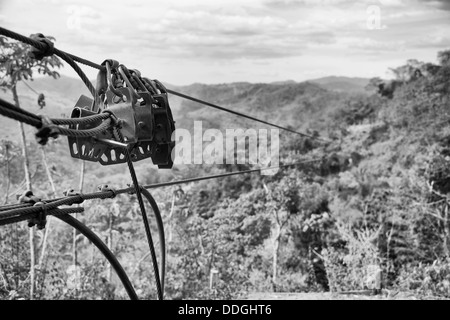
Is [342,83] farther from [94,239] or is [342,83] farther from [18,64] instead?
[94,239]

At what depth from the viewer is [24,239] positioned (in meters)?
5.07

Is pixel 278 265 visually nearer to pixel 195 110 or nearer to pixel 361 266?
pixel 361 266

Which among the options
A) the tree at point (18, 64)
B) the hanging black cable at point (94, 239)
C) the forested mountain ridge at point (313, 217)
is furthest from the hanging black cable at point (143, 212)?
the forested mountain ridge at point (313, 217)

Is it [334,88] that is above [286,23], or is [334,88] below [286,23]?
below

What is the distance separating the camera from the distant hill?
1864 cm

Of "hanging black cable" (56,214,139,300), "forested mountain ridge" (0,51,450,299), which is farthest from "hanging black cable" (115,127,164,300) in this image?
"forested mountain ridge" (0,51,450,299)

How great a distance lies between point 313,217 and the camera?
8297mm

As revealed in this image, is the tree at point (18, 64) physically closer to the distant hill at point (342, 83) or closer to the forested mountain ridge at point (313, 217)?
the forested mountain ridge at point (313, 217)

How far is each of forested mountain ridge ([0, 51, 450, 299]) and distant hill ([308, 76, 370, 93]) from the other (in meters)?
4.51

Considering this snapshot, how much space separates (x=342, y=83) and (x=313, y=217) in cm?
1180

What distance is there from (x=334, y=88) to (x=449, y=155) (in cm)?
1026

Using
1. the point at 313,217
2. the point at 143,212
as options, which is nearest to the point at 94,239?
the point at 143,212

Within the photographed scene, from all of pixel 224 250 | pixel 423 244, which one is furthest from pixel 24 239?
pixel 423 244

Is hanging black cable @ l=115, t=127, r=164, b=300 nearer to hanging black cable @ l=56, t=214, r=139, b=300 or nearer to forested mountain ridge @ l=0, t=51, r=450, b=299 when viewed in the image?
hanging black cable @ l=56, t=214, r=139, b=300
